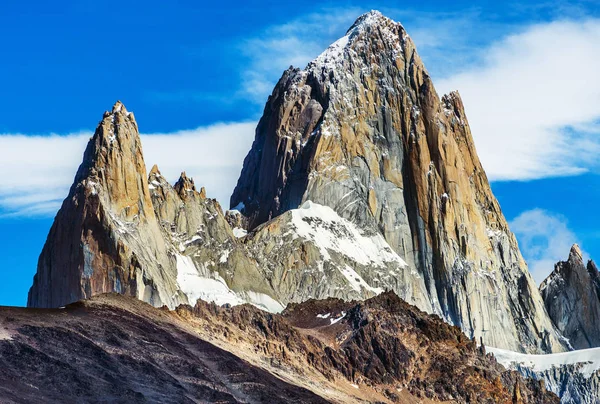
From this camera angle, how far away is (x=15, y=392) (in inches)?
5738

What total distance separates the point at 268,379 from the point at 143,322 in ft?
49.7

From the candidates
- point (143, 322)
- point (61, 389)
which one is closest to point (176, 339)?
point (143, 322)

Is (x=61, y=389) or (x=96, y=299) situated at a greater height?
(x=96, y=299)

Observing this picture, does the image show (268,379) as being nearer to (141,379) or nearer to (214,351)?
(214,351)

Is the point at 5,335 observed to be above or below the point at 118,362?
above

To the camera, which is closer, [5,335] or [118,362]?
[5,335]

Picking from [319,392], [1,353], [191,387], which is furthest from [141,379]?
[319,392]

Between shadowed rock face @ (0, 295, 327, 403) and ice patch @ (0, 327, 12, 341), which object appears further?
ice patch @ (0, 327, 12, 341)

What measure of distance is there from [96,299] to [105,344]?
699 inches

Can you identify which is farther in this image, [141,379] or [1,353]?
[141,379]

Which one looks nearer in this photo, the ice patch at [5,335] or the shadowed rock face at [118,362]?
the shadowed rock face at [118,362]

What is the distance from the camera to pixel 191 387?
171250 millimetres

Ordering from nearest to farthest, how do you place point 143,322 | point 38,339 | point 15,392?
point 15,392 → point 38,339 → point 143,322

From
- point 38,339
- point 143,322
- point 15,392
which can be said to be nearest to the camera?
point 15,392
